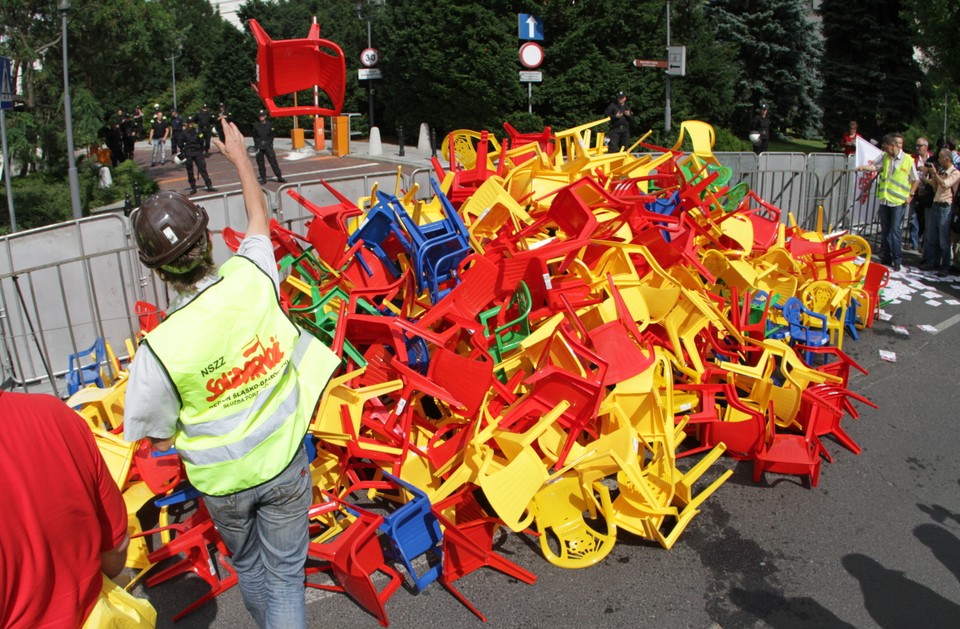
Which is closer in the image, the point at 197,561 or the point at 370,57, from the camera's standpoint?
the point at 197,561

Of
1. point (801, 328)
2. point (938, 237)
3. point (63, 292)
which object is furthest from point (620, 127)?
point (63, 292)

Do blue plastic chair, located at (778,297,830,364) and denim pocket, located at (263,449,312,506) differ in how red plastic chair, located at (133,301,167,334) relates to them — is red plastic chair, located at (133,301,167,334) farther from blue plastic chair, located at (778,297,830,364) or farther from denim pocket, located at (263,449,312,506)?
blue plastic chair, located at (778,297,830,364)

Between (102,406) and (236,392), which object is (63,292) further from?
(236,392)

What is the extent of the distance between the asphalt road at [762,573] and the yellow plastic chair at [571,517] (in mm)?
108

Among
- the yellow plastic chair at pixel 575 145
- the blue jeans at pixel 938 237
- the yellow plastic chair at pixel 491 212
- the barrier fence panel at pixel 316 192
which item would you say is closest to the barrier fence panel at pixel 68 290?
the barrier fence panel at pixel 316 192

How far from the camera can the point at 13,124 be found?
16062 mm

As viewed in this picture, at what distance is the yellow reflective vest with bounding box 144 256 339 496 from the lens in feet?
7.81

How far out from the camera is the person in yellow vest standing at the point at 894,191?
992cm

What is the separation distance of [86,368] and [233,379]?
3.91 m

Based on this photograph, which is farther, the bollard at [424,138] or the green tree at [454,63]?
the bollard at [424,138]

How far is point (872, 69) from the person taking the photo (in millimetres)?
26688

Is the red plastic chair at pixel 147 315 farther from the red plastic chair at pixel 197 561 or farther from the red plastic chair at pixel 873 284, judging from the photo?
Answer: the red plastic chair at pixel 873 284

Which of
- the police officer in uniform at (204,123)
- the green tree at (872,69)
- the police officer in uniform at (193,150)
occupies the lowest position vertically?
the police officer in uniform at (193,150)

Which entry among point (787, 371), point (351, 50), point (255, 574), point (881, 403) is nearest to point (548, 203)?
point (787, 371)
